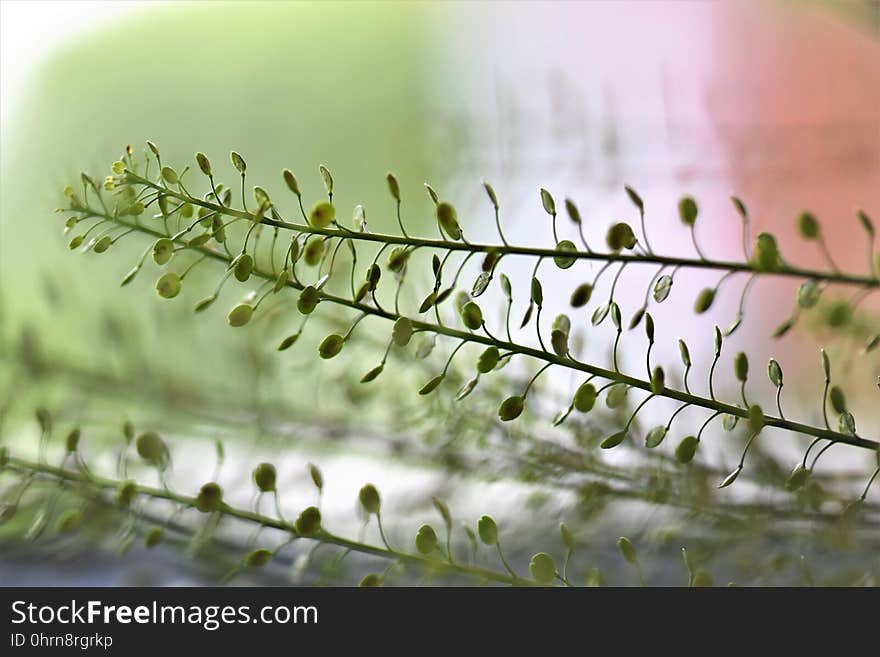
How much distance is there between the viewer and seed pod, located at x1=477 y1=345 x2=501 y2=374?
0.21 meters

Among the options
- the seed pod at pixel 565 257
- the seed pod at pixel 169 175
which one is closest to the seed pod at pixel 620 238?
the seed pod at pixel 565 257

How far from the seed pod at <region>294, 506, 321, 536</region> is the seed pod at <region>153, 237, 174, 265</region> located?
0.24 feet

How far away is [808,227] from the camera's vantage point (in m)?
0.21

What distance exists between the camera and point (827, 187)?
2.98 ft

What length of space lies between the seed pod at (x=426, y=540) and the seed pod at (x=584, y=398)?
0.05 meters

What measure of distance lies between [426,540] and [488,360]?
50mm

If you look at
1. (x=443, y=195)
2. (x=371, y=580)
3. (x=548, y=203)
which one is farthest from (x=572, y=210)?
(x=443, y=195)

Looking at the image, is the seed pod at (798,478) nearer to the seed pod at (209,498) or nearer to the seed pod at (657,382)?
the seed pod at (657,382)

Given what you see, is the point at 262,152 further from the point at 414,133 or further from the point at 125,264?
the point at 125,264

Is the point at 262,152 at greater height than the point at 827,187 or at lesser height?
greater

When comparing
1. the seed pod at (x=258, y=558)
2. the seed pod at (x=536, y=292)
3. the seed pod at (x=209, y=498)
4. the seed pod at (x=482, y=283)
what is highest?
the seed pod at (x=482, y=283)

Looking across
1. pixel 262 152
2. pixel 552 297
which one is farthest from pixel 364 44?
pixel 552 297

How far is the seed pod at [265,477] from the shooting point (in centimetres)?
23
